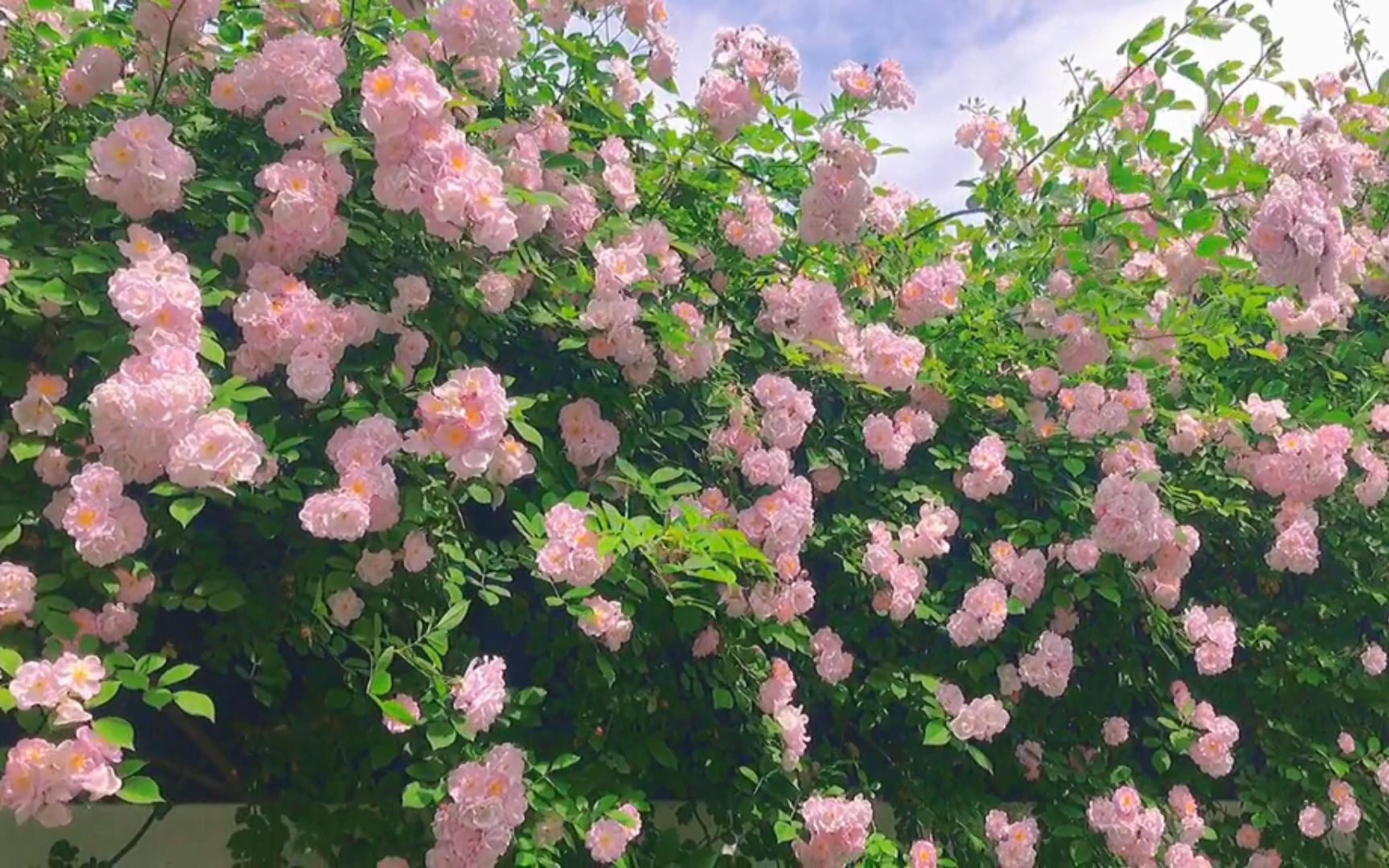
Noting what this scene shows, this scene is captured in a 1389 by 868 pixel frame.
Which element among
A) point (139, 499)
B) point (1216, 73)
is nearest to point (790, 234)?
point (1216, 73)

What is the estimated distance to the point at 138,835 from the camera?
1.90 metres

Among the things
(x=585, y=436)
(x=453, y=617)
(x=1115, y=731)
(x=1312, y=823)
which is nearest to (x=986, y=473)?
(x=1115, y=731)

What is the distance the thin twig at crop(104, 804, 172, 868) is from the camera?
188 centimetres

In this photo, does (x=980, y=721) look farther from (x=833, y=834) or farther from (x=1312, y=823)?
(x=1312, y=823)

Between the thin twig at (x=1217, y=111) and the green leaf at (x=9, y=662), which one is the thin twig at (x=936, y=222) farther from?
the green leaf at (x=9, y=662)

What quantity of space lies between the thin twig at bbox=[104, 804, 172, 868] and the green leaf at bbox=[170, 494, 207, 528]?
26.8 inches

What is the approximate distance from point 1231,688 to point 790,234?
1.57 m

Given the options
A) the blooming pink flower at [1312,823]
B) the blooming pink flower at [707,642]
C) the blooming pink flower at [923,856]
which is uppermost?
the blooming pink flower at [707,642]

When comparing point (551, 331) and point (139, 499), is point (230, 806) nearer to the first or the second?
point (139, 499)

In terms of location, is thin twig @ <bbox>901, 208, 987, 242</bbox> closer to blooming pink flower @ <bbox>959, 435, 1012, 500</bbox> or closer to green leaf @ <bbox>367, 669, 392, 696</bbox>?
blooming pink flower @ <bbox>959, 435, 1012, 500</bbox>

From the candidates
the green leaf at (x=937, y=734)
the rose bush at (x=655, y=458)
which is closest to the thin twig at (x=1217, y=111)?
the rose bush at (x=655, y=458)

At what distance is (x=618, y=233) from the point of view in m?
2.08

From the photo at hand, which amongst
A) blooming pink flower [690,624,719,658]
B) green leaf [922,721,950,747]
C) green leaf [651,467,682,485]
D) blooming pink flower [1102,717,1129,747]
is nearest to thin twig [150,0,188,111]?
green leaf [651,467,682,485]

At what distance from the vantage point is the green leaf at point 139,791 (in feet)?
4.60
